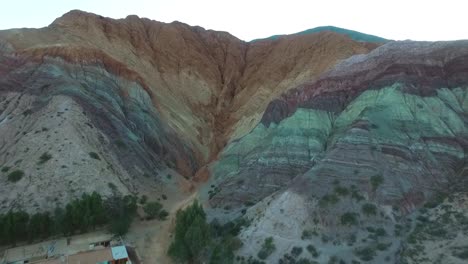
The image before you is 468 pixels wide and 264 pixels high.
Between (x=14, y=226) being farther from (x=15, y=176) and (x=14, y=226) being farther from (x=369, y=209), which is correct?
(x=369, y=209)

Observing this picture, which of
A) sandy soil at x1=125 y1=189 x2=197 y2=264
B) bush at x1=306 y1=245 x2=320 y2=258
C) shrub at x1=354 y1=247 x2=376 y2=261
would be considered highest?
shrub at x1=354 y1=247 x2=376 y2=261

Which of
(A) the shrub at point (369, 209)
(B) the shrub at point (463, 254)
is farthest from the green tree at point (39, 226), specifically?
(B) the shrub at point (463, 254)

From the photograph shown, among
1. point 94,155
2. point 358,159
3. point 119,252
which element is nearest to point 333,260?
point 358,159

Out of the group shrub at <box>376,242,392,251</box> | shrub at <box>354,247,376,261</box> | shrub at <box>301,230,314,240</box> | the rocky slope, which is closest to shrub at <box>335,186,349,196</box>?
the rocky slope

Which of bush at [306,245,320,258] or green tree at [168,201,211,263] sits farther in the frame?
green tree at [168,201,211,263]

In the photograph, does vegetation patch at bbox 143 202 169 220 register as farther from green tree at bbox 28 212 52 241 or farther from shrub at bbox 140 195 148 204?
green tree at bbox 28 212 52 241

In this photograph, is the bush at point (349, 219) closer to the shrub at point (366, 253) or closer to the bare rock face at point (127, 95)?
the shrub at point (366, 253)
